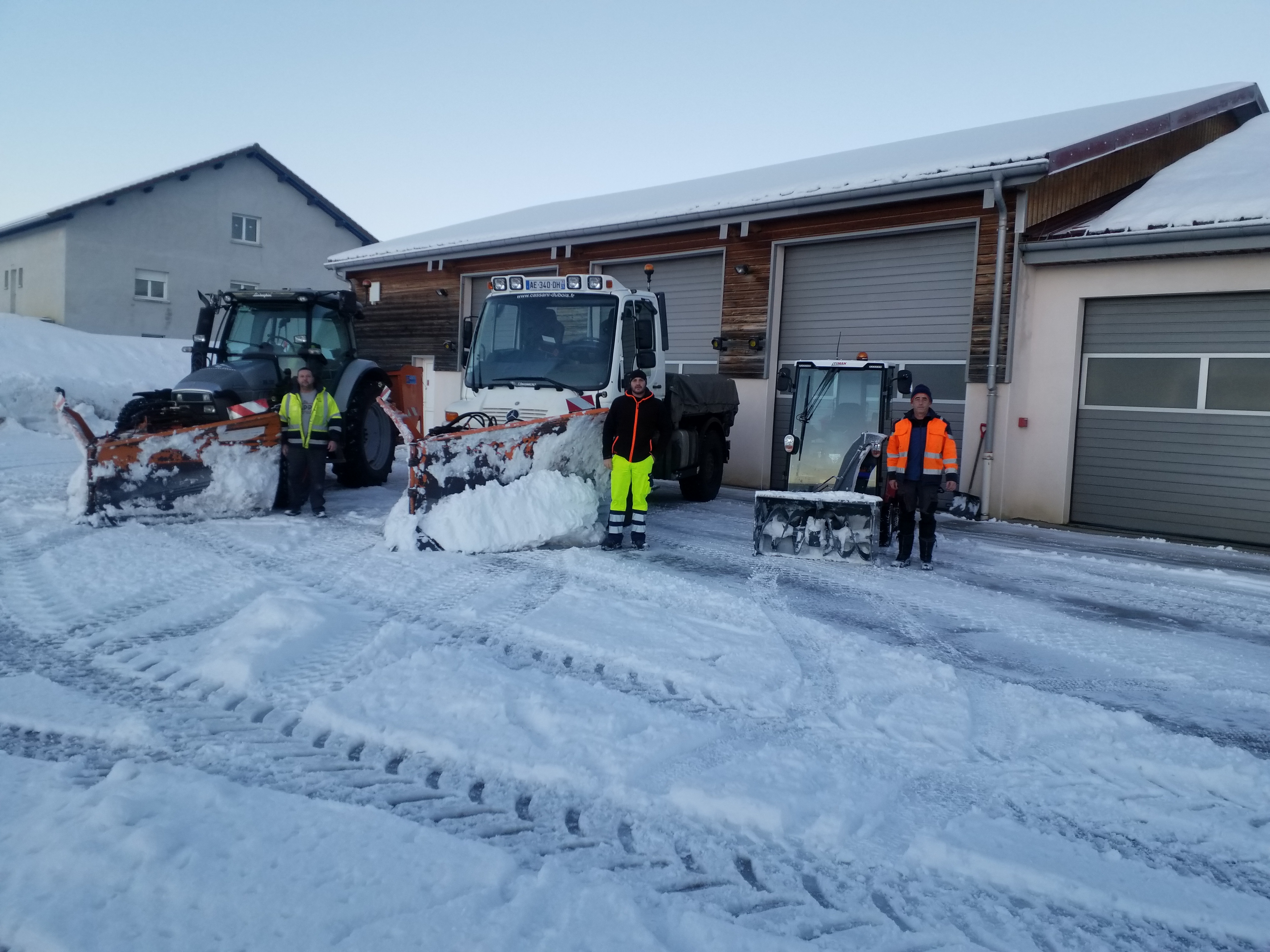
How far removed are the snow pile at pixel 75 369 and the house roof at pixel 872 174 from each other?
222 inches

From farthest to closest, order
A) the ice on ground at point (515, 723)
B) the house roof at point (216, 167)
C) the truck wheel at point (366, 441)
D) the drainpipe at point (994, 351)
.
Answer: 1. the house roof at point (216, 167)
2. the drainpipe at point (994, 351)
3. the truck wheel at point (366, 441)
4. the ice on ground at point (515, 723)

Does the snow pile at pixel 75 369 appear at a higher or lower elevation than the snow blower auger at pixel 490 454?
higher

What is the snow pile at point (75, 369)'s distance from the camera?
18.1 m

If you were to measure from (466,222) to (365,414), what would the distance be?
15.1m

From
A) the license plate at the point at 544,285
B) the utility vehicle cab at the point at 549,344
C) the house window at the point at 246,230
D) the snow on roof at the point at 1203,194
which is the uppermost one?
the house window at the point at 246,230

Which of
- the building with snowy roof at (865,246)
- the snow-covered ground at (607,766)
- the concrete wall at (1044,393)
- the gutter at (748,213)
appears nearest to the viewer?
the snow-covered ground at (607,766)

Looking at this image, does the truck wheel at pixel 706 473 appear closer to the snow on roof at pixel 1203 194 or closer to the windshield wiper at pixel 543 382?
the windshield wiper at pixel 543 382

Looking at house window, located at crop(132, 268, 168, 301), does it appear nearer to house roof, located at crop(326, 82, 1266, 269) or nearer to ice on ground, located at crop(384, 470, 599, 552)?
house roof, located at crop(326, 82, 1266, 269)

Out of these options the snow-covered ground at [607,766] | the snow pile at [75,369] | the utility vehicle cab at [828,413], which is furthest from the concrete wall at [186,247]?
the utility vehicle cab at [828,413]

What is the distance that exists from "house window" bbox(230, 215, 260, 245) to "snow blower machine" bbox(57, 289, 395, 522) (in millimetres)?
22027

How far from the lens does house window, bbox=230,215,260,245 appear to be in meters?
30.5

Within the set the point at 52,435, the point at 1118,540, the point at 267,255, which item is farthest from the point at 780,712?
the point at 267,255

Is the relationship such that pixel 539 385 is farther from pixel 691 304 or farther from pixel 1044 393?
pixel 691 304

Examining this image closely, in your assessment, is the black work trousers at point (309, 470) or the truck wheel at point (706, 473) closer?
the black work trousers at point (309, 470)
